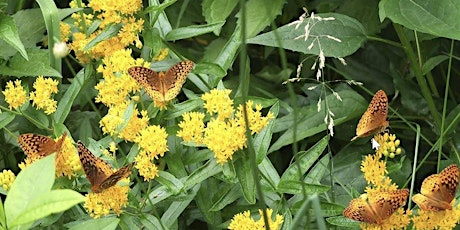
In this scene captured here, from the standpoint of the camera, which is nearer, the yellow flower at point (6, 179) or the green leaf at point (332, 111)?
the yellow flower at point (6, 179)

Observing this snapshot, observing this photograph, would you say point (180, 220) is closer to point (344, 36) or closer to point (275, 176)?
point (275, 176)

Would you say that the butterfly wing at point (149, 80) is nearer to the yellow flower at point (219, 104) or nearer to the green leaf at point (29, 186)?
the yellow flower at point (219, 104)

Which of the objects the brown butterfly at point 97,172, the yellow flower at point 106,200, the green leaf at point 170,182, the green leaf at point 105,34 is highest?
the green leaf at point 105,34

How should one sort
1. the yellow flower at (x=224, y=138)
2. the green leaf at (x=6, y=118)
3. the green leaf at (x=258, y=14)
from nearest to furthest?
1. the yellow flower at (x=224, y=138)
2. the green leaf at (x=6, y=118)
3. the green leaf at (x=258, y=14)

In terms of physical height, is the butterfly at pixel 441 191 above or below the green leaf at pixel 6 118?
above

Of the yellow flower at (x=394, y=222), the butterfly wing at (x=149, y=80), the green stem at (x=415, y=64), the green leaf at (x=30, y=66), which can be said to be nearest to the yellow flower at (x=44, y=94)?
the green leaf at (x=30, y=66)

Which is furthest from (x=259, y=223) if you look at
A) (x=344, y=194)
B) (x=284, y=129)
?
(x=284, y=129)

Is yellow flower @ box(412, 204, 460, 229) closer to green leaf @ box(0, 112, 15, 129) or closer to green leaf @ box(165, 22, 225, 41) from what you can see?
green leaf @ box(165, 22, 225, 41)

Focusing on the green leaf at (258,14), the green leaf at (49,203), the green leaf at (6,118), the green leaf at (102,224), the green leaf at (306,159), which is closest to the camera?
the green leaf at (49,203)

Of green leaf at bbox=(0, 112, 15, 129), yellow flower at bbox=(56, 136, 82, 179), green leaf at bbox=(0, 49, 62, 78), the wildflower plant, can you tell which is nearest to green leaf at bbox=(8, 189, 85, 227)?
the wildflower plant

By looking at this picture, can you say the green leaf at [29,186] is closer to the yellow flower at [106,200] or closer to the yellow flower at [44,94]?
the yellow flower at [106,200]
